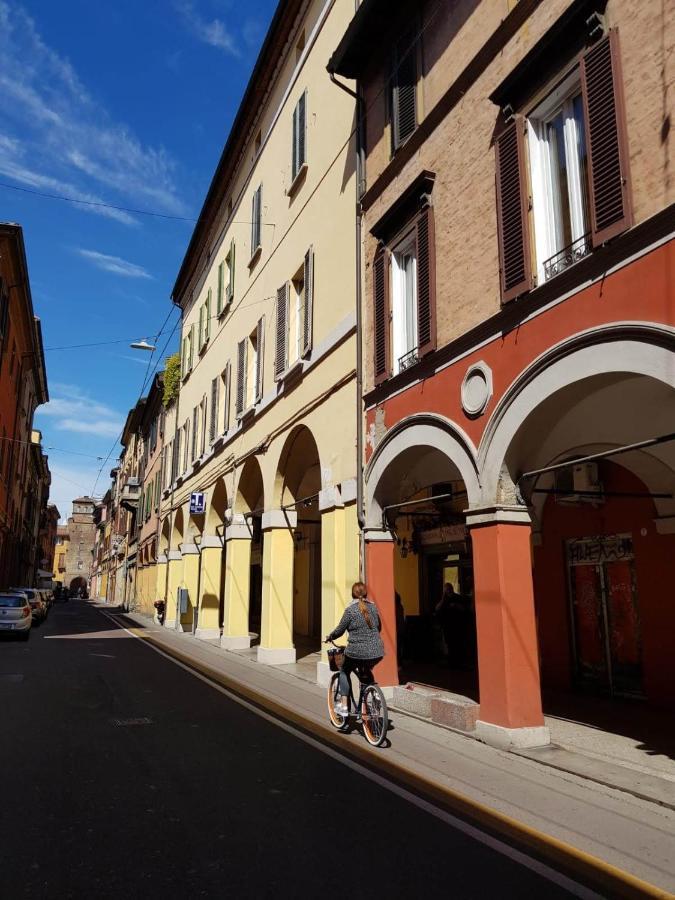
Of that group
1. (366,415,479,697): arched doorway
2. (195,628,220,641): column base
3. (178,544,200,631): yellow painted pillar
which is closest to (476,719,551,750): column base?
(366,415,479,697): arched doorway

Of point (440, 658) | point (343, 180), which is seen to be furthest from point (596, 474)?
point (343, 180)

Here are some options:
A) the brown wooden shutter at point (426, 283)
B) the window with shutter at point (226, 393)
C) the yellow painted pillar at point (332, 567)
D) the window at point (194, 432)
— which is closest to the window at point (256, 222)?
the window with shutter at point (226, 393)

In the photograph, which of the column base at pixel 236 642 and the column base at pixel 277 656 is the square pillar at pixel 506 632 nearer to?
the column base at pixel 277 656

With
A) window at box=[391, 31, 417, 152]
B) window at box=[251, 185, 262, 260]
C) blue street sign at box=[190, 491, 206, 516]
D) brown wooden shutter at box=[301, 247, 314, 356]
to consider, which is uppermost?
window at box=[251, 185, 262, 260]

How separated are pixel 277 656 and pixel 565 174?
38.3 feet

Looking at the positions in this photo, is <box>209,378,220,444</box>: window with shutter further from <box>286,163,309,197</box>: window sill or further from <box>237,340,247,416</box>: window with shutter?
<box>286,163,309,197</box>: window sill

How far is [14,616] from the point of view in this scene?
841 inches

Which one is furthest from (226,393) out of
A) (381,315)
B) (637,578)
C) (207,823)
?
(207,823)

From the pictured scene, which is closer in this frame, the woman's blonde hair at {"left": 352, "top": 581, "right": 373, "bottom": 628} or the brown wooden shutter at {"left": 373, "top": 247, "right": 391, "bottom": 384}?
the woman's blonde hair at {"left": 352, "top": 581, "right": 373, "bottom": 628}

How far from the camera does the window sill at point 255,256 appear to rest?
1903cm

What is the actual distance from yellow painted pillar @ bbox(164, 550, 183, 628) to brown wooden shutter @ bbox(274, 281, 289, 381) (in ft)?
51.3

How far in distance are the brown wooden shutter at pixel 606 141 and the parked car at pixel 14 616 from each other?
20418 mm

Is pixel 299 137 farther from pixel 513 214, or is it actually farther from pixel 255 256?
pixel 513 214

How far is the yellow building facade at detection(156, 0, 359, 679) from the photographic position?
515 inches
